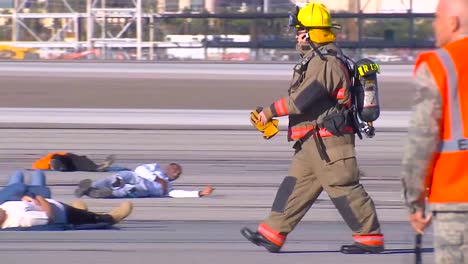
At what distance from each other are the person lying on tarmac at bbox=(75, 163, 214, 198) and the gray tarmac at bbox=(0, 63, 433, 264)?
86mm

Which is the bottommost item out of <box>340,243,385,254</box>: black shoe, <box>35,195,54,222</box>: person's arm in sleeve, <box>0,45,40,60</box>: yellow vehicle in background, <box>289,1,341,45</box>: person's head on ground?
<box>0,45,40,60</box>: yellow vehicle in background

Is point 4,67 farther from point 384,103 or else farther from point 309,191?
point 309,191

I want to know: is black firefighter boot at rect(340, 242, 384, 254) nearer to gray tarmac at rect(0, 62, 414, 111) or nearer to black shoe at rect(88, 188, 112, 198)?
black shoe at rect(88, 188, 112, 198)

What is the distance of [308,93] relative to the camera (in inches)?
255

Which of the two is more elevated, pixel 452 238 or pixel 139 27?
pixel 452 238

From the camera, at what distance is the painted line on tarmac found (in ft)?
55.6

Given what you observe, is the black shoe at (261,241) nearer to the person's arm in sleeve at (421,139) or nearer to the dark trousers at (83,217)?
the dark trousers at (83,217)

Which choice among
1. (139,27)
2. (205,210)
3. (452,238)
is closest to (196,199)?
(205,210)

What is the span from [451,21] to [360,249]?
10.6 feet

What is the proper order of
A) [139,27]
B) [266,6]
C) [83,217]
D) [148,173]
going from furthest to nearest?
[266,6], [139,27], [148,173], [83,217]

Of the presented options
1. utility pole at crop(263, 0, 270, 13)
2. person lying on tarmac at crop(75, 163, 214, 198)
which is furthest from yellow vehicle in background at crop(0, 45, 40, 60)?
person lying on tarmac at crop(75, 163, 214, 198)

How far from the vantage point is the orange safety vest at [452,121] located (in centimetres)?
359

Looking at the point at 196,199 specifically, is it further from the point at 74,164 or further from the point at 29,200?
the point at 29,200

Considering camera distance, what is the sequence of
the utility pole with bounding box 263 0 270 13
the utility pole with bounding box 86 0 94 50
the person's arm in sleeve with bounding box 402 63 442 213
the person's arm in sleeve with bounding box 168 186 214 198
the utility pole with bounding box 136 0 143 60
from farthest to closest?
the utility pole with bounding box 86 0 94 50
the utility pole with bounding box 263 0 270 13
the utility pole with bounding box 136 0 143 60
the person's arm in sleeve with bounding box 168 186 214 198
the person's arm in sleeve with bounding box 402 63 442 213
